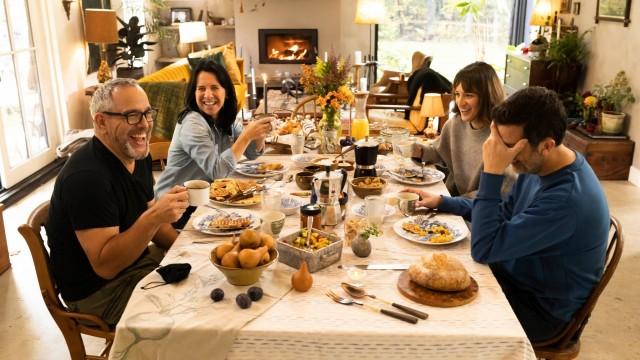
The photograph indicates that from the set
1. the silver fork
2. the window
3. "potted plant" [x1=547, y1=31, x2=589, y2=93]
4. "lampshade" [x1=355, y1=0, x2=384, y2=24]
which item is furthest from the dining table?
the window

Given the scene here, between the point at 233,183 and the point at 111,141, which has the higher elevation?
the point at 111,141

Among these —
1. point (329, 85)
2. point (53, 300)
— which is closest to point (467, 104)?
point (329, 85)

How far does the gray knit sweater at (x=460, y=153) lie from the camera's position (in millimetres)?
2532

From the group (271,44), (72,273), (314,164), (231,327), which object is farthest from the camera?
(271,44)

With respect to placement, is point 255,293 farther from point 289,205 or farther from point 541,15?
point 541,15

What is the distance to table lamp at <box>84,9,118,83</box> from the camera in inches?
216

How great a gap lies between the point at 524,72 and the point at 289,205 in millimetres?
5247

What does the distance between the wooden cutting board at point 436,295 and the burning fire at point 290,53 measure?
697 centimetres

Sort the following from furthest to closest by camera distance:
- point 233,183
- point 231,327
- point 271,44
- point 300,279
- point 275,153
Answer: point 271,44
point 275,153
point 233,183
point 300,279
point 231,327

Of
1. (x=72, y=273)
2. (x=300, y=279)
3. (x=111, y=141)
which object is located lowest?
(x=72, y=273)

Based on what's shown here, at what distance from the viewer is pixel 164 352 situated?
1.31 meters

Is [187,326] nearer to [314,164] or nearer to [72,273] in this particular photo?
[72,273]

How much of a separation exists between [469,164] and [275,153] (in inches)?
38.9

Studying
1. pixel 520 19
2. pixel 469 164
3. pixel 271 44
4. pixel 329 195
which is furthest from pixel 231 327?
pixel 520 19
